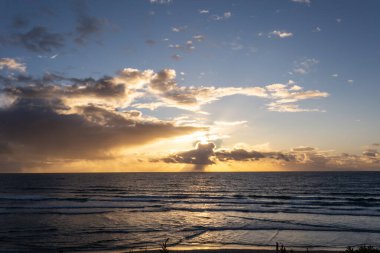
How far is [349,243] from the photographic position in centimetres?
2419

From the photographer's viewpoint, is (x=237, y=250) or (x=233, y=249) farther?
(x=233, y=249)

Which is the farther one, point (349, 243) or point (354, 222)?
point (354, 222)

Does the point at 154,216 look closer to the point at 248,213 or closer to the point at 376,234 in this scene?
the point at 248,213

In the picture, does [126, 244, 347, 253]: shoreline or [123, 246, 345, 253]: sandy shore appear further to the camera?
[126, 244, 347, 253]: shoreline

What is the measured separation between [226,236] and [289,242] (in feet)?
16.2

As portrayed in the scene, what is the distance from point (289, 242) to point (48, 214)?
28.0 metres

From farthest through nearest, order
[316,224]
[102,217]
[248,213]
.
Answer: [248,213], [102,217], [316,224]

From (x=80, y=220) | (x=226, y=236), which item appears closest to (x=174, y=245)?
(x=226, y=236)

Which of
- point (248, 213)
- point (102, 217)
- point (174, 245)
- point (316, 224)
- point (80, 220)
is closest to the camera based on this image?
point (174, 245)

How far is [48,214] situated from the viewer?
38.8 m

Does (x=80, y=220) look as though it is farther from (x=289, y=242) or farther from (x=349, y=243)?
(x=349, y=243)

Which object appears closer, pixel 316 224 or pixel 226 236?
pixel 226 236

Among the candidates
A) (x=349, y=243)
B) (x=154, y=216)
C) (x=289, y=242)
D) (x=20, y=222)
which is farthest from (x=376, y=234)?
(x=20, y=222)

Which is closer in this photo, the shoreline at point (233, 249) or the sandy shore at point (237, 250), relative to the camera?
the sandy shore at point (237, 250)
